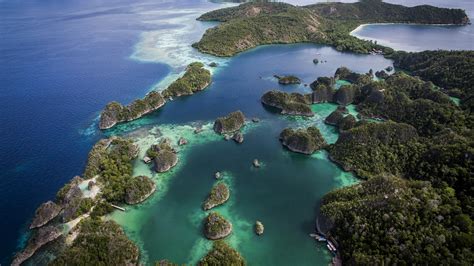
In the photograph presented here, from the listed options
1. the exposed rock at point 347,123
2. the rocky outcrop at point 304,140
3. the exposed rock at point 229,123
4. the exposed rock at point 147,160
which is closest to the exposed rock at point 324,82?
the exposed rock at point 347,123

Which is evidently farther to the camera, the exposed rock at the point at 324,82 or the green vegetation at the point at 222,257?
the exposed rock at the point at 324,82

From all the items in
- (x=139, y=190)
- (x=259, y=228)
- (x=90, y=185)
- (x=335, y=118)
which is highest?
(x=335, y=118)

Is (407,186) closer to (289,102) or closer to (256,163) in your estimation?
(256,163)

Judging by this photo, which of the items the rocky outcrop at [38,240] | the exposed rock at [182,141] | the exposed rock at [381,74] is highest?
the exposed rock at [381,74]

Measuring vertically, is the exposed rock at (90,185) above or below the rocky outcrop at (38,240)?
above

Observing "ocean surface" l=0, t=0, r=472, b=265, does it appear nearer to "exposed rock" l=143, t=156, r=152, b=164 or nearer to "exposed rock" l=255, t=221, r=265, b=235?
"exposed rock" l=255, t=221, r=265, b=235

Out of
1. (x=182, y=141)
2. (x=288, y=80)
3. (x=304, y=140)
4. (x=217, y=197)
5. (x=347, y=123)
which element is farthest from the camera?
(x=288, y=80)

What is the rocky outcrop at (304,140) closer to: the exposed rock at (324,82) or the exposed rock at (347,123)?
the exposed rock at (347,123)

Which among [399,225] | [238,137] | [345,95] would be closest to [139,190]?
[238,137]
